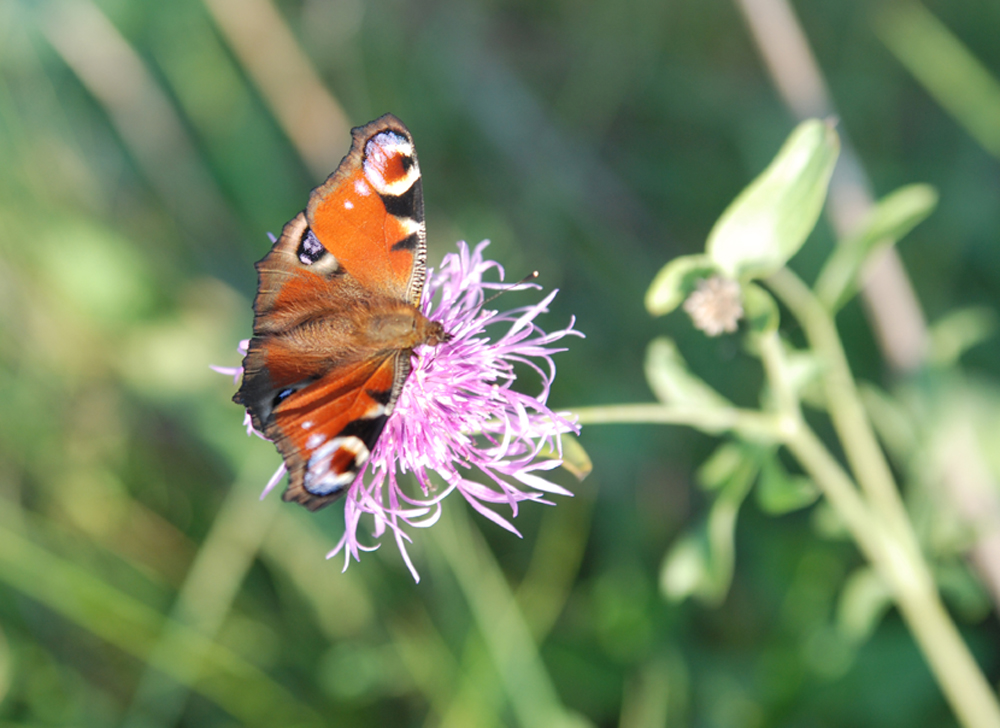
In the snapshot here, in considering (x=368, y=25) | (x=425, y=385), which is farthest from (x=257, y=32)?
(x=425, y=385)

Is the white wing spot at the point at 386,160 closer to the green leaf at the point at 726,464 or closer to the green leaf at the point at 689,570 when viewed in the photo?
the green leaf at the point at 726,464

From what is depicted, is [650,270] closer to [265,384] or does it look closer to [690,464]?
[690,464]

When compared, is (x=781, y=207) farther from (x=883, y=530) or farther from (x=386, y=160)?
(x=883, y=530)

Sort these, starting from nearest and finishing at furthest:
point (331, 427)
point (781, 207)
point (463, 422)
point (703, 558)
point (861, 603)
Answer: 1. point (331, 427)
2. point (781, 207)
3. point (463, 422)
4. point (703, 558)
5. point (861, 603)

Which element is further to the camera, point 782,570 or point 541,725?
point 782,570

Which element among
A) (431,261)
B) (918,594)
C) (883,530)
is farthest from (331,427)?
(431,261)
